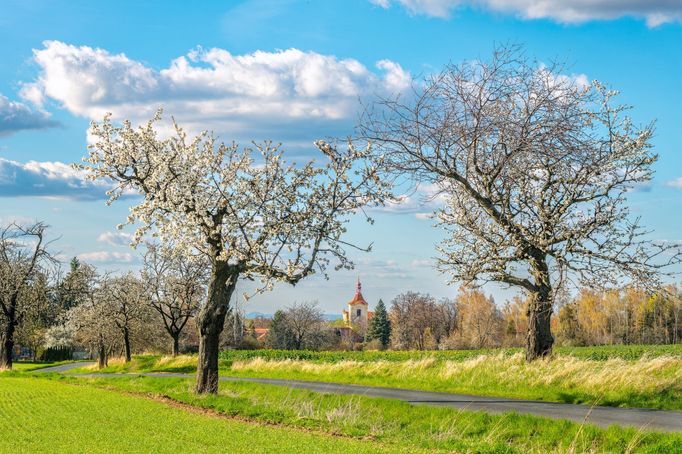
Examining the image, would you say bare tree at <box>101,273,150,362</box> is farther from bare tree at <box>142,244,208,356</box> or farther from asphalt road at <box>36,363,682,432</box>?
asphalt road at <box>36,363,682,432</box>

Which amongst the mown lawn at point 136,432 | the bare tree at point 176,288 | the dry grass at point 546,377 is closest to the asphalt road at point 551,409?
the dry grass at point 546,377

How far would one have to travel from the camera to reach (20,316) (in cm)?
5491

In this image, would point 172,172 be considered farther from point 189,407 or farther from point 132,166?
point 189,407

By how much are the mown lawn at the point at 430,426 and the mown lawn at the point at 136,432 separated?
999 mm

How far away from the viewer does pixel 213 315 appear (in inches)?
1053

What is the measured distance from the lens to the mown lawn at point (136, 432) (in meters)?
14.0

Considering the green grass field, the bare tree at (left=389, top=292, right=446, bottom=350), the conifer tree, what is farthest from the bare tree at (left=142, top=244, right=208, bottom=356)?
the conifer tree

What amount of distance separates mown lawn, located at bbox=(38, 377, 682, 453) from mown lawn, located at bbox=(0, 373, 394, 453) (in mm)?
999

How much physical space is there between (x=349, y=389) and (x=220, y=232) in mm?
8068

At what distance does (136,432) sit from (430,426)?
757 centimetres

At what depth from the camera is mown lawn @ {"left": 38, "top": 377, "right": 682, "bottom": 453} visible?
14.4m

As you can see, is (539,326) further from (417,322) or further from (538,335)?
(417,322)

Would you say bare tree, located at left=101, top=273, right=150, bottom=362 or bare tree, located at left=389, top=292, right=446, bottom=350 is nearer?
bare tree, located at left=101, top=273, right=150, bottom=362

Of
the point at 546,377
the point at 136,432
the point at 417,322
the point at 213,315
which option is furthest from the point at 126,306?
the point at 417,322
